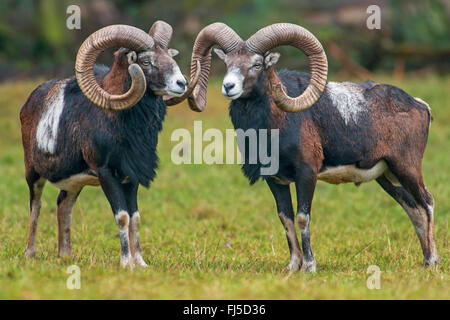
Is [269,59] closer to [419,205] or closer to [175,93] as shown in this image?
[175,93]

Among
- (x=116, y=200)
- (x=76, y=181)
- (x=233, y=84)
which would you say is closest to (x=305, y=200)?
(x=233, y=84)

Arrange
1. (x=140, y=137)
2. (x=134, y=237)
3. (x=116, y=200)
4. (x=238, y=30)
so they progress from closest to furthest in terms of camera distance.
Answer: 1. (x=116, y=200)
2. (x=140, y=137)
3. (x=134, y=237)
4. (x=238, y=30)

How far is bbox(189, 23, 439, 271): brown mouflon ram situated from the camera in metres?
8.62

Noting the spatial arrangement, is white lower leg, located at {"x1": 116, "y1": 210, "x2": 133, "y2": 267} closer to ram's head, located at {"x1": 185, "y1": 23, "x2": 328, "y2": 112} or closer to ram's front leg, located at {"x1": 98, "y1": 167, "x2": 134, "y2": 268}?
ram's front leg, located at {"x1": 98, "y1": 167, "x2": 134, "y2": 268}

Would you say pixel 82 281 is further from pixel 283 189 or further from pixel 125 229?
pixel 283 189

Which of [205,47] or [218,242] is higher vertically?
[205,47]

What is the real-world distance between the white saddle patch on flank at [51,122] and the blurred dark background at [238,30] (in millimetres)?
15878

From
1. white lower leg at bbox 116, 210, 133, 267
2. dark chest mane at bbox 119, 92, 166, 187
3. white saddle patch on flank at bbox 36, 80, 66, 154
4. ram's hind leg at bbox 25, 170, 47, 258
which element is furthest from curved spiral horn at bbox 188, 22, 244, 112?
ram's hind leg at bbox 25, 170, 47, 258

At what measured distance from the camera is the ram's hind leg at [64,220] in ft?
31.7

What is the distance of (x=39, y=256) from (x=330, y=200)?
573 cm

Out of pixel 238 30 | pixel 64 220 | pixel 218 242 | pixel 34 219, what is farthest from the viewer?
pixel 238 30

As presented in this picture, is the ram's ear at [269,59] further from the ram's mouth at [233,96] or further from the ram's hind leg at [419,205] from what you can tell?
the ram's hind leg at [419,205]

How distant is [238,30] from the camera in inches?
1058

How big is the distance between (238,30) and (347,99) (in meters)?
18.0
